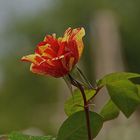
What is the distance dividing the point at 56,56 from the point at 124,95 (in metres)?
0.10

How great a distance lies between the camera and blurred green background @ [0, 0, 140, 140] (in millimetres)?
8781

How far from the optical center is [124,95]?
25.2 inches

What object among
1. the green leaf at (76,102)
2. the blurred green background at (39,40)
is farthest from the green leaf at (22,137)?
the blurred green background at (39,40)

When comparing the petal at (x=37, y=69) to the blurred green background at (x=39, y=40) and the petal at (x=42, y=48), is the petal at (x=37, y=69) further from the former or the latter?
the blurred green background at (x=39, y=40)

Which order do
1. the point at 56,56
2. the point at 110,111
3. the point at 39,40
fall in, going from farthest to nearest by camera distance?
the point at 39,40 → the point at 110,111 → the point at 56,56

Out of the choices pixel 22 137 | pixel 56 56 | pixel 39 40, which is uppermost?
pixel 56 56

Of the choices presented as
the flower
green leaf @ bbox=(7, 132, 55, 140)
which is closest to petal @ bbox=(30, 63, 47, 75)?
the flower

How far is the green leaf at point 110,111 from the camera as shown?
681mm

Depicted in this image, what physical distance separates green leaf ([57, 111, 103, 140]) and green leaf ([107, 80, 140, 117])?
0.03m

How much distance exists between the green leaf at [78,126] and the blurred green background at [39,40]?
5.53 meters

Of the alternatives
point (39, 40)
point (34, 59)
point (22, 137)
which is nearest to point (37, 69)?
point (34, 59)

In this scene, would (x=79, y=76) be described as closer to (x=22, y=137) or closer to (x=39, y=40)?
(x=22, y=137)

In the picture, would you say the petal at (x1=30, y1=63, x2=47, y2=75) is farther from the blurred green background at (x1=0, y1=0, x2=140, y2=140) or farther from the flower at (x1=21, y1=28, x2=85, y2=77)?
the blurred green background at (x1=0, y1=0, x2=140, y2=140)

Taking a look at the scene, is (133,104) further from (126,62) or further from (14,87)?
(14,87)
